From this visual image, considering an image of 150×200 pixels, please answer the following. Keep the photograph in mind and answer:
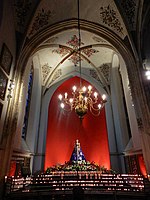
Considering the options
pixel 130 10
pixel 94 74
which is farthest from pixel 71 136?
pixel 130 10

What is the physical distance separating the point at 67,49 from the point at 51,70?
1.96m

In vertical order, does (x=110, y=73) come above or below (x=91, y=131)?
above

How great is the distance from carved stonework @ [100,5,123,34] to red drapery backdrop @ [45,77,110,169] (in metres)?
5.16

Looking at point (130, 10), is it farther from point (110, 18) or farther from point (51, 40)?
point (51, 40)

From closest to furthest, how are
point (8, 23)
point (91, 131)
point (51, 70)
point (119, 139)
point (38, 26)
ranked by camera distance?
point (8, 23)
point (38, 26)
point (119, 139)
point (91, 131)
point (51, 70)

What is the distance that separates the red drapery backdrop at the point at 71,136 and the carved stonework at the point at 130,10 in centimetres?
547

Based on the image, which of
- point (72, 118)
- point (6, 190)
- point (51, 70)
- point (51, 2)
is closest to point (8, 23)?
point (51, 2)

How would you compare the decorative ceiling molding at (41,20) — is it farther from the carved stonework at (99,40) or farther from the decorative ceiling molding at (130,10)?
the decorative ceiling molding at (130,10)

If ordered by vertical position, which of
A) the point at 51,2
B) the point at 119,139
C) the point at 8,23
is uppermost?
the point at 51,2

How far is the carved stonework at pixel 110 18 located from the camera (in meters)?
5.85

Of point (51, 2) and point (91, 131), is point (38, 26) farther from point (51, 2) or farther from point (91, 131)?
point (91, 131)

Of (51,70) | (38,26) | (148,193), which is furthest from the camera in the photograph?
(51,70)

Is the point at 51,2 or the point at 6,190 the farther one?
the point at 51,2

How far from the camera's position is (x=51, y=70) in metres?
9.16
